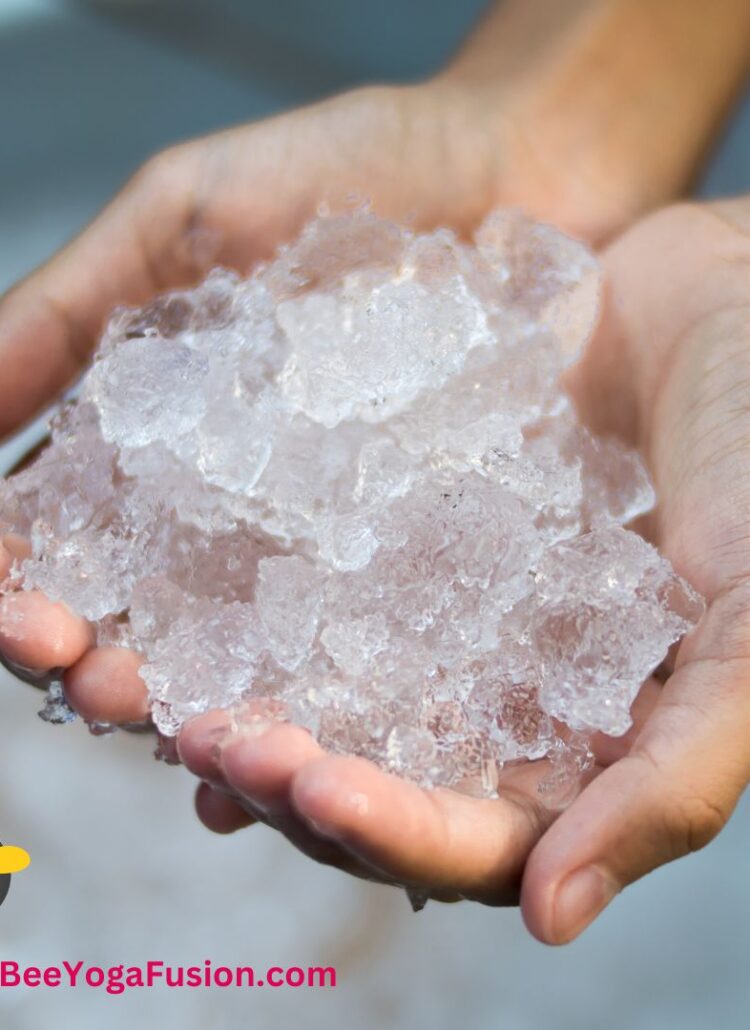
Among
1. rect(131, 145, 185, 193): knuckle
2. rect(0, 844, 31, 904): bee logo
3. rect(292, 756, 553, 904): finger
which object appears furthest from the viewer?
rect(0, 844, 31, 904): bee logo

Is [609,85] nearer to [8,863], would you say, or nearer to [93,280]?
[93,280]

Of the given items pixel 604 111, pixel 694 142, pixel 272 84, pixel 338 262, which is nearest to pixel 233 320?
pixel 338 262

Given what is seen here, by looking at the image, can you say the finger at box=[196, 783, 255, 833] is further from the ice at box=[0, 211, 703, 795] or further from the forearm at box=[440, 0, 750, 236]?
the forearm at box=[440, 0, 750, 236]

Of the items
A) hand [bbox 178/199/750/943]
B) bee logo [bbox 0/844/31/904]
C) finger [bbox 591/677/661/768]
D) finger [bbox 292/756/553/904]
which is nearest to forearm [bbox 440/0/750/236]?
hand [bbox 178/199/750/943]

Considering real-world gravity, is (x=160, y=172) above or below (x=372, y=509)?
above

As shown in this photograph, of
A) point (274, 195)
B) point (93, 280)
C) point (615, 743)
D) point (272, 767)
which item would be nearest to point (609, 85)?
point (274, 195)

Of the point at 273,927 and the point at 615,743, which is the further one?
the point at 273,927
